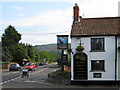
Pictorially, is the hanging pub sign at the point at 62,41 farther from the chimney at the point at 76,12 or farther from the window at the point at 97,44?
the window at the point at 97,44

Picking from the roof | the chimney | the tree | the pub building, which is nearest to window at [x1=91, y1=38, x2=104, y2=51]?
the pub building

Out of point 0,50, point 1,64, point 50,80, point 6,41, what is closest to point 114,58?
point 50,80

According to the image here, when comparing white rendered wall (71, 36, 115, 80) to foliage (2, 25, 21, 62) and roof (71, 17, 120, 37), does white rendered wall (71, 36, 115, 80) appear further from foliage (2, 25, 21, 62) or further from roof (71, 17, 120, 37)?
foliage (2, 25, 21, 62)

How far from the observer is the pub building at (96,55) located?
18.5 metres

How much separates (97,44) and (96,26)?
2.29 metres

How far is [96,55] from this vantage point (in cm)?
1878

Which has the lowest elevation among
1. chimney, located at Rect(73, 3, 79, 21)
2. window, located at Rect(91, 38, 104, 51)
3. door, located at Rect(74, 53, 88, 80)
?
door, located at Rect(74, 53, 88, 80)

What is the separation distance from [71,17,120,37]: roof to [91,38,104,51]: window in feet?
2.13

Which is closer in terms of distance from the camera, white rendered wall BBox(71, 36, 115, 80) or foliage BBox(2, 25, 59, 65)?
white rendered wall BBox(71, 36, 115, 80)

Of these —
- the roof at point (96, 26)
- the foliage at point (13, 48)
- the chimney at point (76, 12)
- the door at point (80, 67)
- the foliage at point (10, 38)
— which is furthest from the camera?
the foliage at point (10, 38)

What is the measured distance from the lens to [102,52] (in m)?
18.7

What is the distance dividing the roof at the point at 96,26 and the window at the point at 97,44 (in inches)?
25.6

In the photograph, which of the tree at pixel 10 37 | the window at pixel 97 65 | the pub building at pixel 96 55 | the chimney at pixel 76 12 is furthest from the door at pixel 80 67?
the tree at pixel 10 37

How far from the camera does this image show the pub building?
18.5 m
